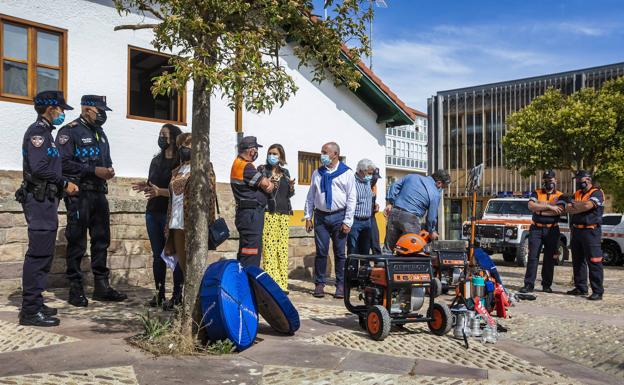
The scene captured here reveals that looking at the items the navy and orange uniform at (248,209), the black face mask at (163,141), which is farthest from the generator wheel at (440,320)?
the black face mask at (163,141)

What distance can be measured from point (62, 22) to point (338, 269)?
5.70 metres

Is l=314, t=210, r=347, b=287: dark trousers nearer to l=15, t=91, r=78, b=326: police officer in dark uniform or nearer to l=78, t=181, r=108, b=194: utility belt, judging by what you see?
l=78, t=181, r=108, b=194: utility belt

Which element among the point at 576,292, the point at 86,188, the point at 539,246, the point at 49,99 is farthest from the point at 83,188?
the point at 576,292

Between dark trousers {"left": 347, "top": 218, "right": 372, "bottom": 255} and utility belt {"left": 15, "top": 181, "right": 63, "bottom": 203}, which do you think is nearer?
utility belt {"left": 15, "top": 181, "right": 63, "bottom": 203}

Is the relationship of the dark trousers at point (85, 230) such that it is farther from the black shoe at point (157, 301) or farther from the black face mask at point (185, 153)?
the black face mask at point (185, 153)

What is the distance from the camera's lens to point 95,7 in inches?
390

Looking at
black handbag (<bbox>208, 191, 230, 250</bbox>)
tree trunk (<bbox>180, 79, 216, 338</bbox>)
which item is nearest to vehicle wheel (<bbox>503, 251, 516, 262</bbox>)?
black handbag (<bbox>208, 191, 230, 250</bbox>)

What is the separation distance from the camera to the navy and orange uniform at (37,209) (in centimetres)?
559

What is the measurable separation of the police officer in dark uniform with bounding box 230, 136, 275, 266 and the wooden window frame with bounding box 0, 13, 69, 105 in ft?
13.8

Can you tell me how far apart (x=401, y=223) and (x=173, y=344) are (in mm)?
4157

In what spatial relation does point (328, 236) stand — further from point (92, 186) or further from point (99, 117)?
point (99, 117)

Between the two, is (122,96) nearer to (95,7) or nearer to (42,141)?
(95,7)

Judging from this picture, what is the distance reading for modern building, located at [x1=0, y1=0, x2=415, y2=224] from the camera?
9.05m

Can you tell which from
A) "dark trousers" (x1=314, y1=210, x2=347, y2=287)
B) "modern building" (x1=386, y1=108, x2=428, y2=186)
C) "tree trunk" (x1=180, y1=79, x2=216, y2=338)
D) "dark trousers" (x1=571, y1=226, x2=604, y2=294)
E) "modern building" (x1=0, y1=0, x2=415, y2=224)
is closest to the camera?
"tree trunk" (x1=180, y1=79, x2=216, y2=338)
